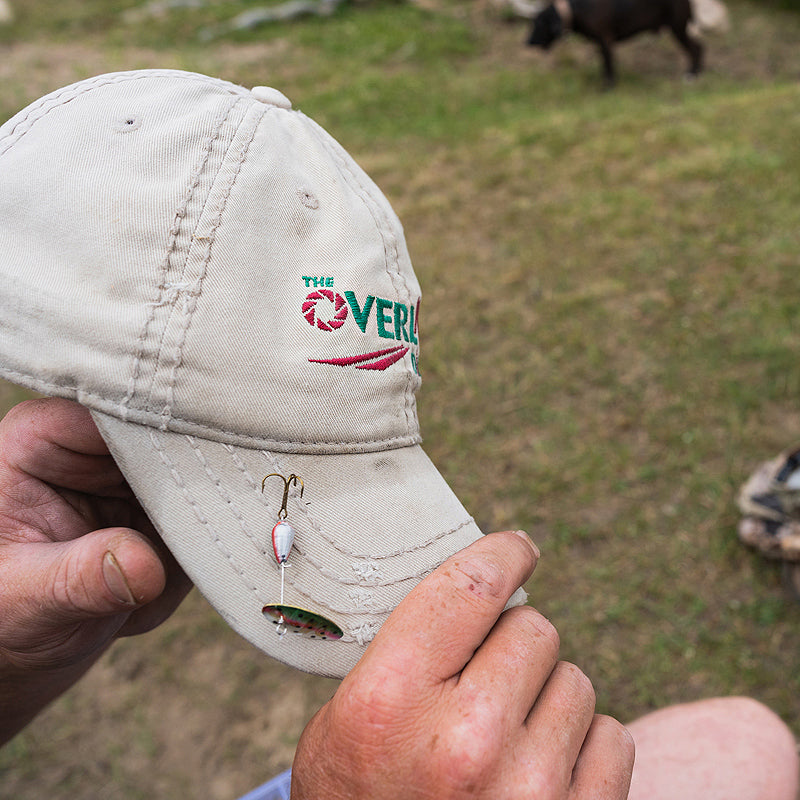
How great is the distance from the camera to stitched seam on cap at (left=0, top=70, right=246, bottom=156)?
1.07 metres

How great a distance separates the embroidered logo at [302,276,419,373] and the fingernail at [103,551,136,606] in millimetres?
406

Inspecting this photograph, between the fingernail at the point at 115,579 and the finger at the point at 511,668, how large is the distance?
0.48 metres

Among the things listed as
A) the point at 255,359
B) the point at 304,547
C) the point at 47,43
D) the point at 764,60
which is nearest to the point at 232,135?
the point at 255,359

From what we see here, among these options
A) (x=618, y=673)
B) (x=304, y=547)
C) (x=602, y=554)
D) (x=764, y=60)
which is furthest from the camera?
(x=764, y=60)

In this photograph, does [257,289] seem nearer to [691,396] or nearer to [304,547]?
[304,547]

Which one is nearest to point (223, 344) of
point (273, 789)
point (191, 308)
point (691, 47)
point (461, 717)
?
point (191, 308)

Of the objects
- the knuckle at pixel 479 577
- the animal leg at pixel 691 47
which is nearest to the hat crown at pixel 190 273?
the knuckle at pixel 479 577

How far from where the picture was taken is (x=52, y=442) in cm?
117

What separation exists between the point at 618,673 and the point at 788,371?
1793 mm

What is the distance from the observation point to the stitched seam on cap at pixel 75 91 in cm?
107

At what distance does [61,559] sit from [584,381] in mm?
2857

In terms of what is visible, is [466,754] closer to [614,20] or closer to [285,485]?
[285,485]

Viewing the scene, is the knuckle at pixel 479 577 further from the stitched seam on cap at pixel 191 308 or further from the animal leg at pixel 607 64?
the animal leg at pixel 607 64

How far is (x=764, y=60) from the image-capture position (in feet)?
23.0
